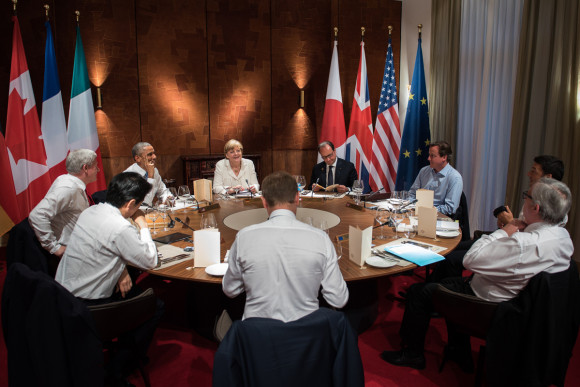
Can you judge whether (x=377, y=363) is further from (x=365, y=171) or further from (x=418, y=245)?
(x=365, y=171)

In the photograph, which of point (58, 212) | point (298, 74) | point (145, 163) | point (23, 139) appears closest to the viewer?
point (58, 212)

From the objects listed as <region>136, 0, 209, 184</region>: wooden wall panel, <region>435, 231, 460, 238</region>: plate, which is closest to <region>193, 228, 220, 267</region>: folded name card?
<region>435, 231, 460, 238</region>: plate

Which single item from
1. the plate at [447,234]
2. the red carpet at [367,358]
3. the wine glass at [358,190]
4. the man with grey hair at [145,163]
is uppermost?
the man with grey hair at [145,163]

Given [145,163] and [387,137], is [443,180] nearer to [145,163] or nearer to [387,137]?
[387,137]

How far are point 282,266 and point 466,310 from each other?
1162 millimetres

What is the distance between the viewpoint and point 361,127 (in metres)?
6.28

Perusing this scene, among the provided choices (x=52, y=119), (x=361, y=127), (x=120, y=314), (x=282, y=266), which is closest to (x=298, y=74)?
(x=361, y=127)

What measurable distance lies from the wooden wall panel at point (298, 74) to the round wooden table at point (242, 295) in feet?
10.4

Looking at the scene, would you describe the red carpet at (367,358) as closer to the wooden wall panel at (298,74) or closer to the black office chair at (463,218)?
the black office chair at (463,218)

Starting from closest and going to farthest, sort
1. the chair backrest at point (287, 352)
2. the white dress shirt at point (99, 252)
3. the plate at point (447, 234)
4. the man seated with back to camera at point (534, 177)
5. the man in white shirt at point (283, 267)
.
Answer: the chair backrest at point (287, 352) < the man in white shirt at point (283, 267) < the white dress shirt at point (99, 252) < the plate at point (447, 234) < the man seated with back to camera at point (534, 177)

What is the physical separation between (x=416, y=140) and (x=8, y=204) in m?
5.53

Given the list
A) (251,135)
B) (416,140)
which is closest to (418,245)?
(416,140)

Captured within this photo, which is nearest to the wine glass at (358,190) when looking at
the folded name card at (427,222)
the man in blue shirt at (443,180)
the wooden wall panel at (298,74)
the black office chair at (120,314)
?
the man in blue shirt at (443,180)

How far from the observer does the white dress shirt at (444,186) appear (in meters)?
Result: 4.00
